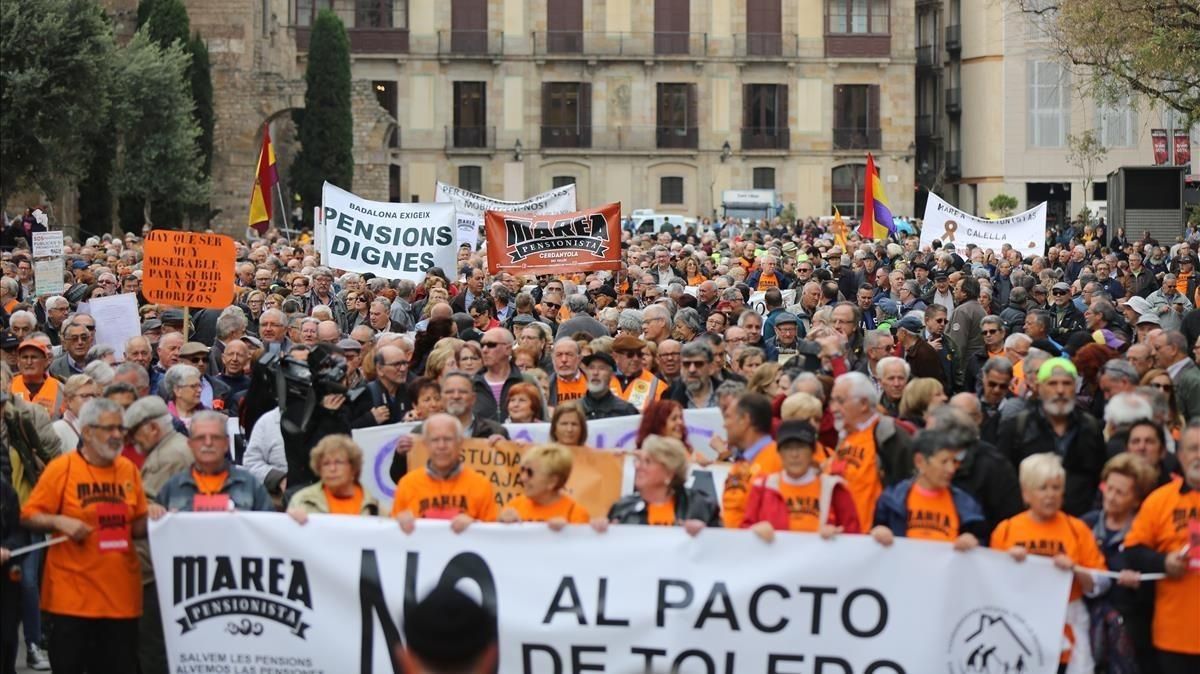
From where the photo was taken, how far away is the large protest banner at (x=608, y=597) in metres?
8.20

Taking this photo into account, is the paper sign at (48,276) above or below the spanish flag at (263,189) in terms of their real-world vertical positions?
below

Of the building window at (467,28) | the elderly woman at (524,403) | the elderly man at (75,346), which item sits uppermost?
the building window at (467,28)

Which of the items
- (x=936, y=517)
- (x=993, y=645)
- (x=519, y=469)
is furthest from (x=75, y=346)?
(x=993, y=645)

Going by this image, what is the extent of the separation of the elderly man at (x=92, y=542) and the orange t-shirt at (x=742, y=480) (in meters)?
2.48

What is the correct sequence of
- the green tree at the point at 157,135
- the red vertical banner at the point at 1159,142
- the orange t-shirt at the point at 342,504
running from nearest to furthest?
1. the orange t-shirt at the point at 342,504
2. the green tree at the point at 157,135
3. the red vertical banner at the point at 1159,142

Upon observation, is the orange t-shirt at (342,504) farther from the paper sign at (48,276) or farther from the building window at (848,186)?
the building window at (848,186)

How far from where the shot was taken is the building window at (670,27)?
227 feet

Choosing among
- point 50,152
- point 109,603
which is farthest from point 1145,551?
point 50,152

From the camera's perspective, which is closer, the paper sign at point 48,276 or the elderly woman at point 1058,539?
the elderly woman at point 1058,539

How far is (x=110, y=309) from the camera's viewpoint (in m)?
14.8

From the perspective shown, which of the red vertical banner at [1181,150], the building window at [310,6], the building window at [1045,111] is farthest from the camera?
the building window at [310,6]

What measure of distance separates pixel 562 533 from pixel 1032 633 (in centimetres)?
192

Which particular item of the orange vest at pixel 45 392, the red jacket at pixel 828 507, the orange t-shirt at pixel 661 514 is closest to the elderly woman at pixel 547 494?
the orange t-shirt at pixel 661 514

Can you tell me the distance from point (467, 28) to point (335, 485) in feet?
200
